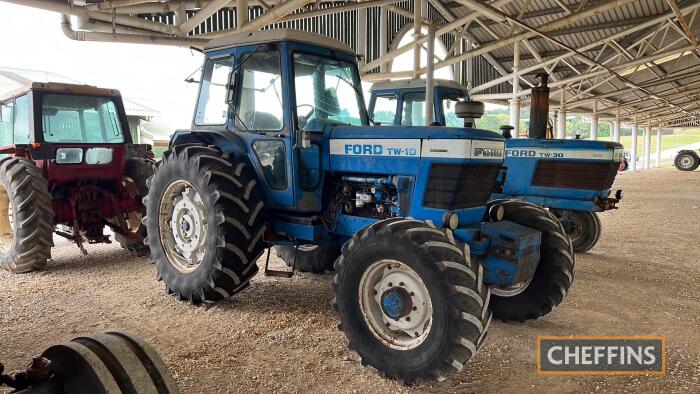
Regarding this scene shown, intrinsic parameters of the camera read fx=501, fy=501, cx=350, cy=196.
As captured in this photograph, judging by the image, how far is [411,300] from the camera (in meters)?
2.98

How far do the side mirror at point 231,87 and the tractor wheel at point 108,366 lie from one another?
2.66m

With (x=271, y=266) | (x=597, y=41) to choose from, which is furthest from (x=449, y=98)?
(x=597, y=41)

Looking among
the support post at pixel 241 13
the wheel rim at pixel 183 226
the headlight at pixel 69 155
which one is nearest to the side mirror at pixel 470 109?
the wheel rim at pixel 183 226

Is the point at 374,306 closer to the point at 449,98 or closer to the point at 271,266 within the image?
the point at 271,266

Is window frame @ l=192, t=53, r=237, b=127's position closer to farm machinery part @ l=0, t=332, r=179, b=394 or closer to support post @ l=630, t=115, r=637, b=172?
farm machinery part @ l=0, t=332, r=179, b=394

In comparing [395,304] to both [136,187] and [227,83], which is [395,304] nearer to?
[227,83]

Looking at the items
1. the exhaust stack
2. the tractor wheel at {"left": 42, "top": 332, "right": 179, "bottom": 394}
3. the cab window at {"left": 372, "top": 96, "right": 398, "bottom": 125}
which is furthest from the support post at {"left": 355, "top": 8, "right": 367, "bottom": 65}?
the tractor wheel at {"left": 42, "top": 332, "right": 179, "bottom": 394}

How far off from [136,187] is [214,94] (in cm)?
231

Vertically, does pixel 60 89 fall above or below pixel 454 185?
above

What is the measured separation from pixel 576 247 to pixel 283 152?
14.7 feet

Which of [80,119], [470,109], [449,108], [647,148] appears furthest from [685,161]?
[80,119]

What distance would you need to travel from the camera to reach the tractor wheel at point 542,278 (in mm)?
3688

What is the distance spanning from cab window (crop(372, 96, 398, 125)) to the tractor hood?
3.16m

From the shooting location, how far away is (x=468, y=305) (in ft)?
8.80
